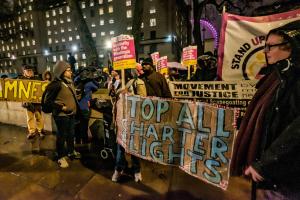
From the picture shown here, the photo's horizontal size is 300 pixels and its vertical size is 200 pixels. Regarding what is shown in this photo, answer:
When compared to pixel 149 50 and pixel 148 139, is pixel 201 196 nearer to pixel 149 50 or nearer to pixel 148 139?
pixel 148 139

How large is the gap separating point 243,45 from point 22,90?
6503 mm

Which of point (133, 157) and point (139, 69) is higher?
point (139, 69)

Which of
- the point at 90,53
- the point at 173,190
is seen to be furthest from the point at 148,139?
the point at 90,53

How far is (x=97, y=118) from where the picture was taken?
6832 millimetres

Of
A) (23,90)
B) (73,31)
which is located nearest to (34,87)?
(23,90)

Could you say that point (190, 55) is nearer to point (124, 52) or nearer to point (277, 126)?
point (124, 52)

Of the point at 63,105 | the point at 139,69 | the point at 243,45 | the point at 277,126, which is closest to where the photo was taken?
the point at 277,126

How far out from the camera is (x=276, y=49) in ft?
6.39

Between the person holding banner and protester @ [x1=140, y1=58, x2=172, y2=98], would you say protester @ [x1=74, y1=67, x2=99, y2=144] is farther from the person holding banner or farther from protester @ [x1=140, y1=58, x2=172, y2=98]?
the person holding banner

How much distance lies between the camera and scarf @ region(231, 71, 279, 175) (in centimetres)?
190

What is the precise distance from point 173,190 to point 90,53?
9140mm

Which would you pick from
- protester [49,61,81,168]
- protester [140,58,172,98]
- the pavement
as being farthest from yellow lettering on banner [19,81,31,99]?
protester [140,58,172,98]

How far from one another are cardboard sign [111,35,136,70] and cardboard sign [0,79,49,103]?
3.65 meters

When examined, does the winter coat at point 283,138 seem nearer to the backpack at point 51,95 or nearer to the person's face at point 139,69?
the person's face at point 139,69
